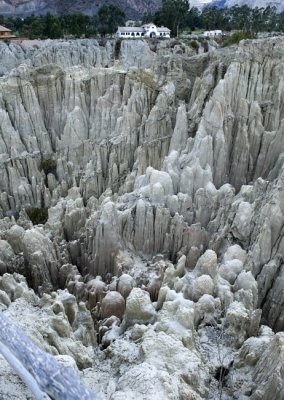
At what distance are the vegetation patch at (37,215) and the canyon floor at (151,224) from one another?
11cm

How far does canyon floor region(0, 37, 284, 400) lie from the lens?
27.8ft

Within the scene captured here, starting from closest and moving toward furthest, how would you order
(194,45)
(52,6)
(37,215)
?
1. (37,215)
2. (194,45)
3. (52,6)

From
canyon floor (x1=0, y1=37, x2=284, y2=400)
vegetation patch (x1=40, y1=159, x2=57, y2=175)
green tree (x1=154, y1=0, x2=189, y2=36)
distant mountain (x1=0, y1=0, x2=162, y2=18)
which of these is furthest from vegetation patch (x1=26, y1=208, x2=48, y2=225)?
distant mountain (x1=0, y1=0, x2=162, y2=18)

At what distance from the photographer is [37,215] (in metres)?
20.0

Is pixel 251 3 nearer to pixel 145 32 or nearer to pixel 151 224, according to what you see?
pixel 145 32

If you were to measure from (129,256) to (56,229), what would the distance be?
3.59 m

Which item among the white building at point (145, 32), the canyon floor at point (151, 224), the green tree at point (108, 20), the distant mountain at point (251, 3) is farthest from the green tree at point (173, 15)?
the distant mountain at point (251, 3)

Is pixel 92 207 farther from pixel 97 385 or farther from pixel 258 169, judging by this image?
pixel 97 385

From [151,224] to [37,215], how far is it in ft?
24.6

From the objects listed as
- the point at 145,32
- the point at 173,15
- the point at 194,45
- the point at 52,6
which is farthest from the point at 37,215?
the point at 52,6

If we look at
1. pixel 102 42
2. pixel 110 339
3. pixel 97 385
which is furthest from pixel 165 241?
pixel 102 42

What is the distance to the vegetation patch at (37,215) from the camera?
19.8m

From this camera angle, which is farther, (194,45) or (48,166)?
(194,45)

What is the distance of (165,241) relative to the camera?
14930mm
